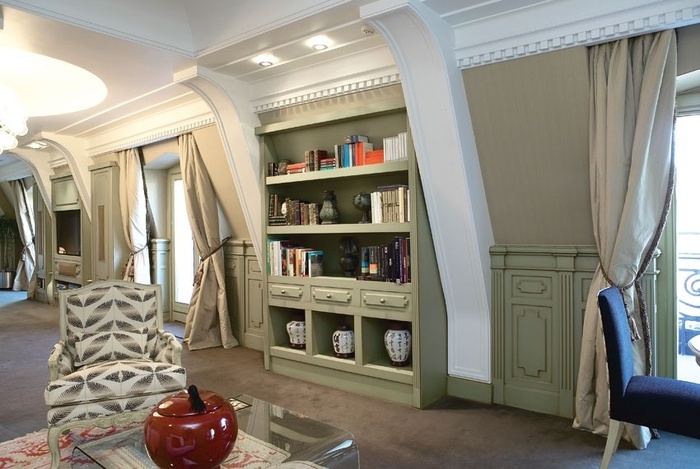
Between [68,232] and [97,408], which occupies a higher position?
[68,232]

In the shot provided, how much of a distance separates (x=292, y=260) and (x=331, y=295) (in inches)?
19.8

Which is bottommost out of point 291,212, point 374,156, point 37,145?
point 291,212

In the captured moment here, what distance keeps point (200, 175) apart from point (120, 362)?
8.25ft

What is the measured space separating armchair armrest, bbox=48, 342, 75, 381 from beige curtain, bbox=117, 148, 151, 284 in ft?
10.6

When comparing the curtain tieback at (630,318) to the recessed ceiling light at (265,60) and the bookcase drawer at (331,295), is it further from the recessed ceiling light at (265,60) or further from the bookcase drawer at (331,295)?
the recessed ceiling light at (265,60)

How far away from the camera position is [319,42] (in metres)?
3.28

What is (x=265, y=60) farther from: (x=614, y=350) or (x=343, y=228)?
(x=614, y=350)

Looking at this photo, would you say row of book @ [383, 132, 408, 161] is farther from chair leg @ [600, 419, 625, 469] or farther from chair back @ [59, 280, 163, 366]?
chair leg @ [600, 419, 625, 469]

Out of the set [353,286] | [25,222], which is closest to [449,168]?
[353,286]

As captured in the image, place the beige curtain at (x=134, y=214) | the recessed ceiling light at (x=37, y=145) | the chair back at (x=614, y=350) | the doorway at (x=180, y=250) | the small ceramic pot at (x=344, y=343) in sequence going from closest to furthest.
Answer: the chair back at (x=614, y=350) < the small ceramic pot at (x=344, y=343) < the beige curtain at (x=134, y=214) < the doorway at (x=180, y=250) < the recessed ceiling light at (x=37, y=145)

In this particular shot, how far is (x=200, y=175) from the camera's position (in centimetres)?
503

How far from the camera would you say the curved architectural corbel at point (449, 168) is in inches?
110

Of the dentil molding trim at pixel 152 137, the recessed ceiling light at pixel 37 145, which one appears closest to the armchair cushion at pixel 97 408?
the dentil molding trim at pixel 152 137

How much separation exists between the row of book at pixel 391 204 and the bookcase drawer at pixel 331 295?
0.57 m
